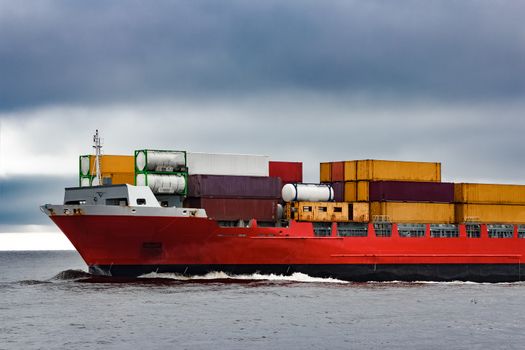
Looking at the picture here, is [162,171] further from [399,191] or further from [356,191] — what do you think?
Result: [399,191]

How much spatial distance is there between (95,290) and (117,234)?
3.77m

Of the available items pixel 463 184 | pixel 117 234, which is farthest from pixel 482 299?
pixel 117 234

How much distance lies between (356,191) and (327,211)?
3916 millimetres

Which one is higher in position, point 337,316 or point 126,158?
point 126,158

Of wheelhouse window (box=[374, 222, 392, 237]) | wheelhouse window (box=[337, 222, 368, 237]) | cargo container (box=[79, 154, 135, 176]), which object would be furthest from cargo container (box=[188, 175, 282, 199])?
wheelhouse window (box=[374, 222, 392, 237])

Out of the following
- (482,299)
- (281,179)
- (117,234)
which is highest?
(281,179)

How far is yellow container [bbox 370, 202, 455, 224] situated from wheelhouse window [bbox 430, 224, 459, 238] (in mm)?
414

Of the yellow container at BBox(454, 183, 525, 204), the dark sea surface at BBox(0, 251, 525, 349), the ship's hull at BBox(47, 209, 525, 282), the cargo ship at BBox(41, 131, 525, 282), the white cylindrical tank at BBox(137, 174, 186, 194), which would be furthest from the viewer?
the yellow container at BBox(454, 183, 525, 204)

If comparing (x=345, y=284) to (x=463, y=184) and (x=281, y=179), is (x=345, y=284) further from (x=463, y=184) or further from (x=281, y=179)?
(x=463, y=184)

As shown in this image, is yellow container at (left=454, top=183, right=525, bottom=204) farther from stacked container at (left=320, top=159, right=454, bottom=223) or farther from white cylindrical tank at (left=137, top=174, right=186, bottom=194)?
white cylindrical tank at (left=137, top=174, right=186, bottom=194)

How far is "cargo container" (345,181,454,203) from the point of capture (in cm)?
6134

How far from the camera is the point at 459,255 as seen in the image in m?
64.3

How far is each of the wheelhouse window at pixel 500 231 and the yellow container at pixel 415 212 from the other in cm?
369

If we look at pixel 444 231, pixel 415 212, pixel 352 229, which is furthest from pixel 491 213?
pixel 352 229
